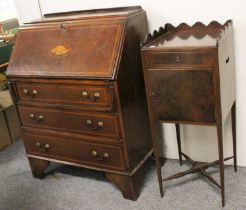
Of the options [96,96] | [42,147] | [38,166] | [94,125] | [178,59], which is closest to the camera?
[178,59]

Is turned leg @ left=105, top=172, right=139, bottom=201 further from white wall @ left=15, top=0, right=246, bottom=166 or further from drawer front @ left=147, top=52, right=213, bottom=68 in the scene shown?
drawer front @ left=147, top=52, right=213, bottom=68

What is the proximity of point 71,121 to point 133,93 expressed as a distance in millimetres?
431

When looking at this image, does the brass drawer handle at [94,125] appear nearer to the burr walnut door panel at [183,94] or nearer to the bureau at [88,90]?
the bureau at [88,90]

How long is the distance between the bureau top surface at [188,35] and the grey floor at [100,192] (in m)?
0.93

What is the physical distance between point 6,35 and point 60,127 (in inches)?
96.2

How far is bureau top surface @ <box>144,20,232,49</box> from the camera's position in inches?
70.2

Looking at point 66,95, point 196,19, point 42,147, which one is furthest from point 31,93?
point 196,19

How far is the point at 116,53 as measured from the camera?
1888 mm

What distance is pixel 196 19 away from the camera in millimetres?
2113

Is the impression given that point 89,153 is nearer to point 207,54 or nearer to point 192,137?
point 192,137

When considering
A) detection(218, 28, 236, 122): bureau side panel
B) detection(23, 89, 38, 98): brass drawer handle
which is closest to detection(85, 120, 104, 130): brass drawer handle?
detection(23, 89, 38, 98): brass drawer handle

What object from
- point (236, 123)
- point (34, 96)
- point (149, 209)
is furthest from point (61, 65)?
point (236, 123)

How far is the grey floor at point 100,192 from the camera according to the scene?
209 cm

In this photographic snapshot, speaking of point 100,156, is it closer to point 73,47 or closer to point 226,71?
point 73,47
